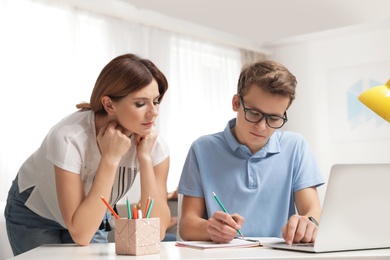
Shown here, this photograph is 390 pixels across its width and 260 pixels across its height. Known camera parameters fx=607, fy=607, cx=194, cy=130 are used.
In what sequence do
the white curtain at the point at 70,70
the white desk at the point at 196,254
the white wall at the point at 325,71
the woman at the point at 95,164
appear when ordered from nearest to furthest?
the white desk at the point at 196,254, the woman at the point at 95,164, the white curtain at the point at 70,70, the white wall at the point at 325,71

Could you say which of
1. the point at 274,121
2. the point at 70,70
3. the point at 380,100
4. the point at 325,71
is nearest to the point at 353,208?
the point at 380,100

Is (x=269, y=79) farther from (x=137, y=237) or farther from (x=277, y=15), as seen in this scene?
(x=277, y=15)

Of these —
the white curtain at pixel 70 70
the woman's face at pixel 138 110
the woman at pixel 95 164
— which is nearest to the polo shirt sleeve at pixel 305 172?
the woman at pixel 95 164

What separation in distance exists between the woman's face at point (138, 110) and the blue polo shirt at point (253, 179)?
320 mm

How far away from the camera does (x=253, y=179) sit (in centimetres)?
219

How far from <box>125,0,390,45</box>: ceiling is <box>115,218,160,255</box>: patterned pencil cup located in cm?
500

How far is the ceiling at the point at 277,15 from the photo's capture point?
21.7ft

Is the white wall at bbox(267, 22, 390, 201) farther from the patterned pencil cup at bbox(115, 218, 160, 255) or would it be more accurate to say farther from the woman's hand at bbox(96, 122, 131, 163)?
the patterned pencil cup at bbox(115, 218, 160, 255)

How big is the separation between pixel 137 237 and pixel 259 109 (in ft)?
2.46

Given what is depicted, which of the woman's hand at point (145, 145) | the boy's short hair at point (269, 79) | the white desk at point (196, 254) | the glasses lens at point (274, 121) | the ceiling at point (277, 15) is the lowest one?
the white desk at point (196, 254)

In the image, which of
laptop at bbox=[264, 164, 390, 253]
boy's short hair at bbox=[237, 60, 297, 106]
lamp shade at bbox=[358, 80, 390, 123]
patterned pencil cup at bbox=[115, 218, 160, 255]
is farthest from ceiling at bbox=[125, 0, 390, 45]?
laptop at bbox=[264, 164, 390, 253]

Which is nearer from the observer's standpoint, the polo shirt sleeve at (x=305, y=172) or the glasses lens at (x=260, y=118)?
the glasses lens at (x=260, y=118)

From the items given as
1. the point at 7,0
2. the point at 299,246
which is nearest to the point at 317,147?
the point at 7,0

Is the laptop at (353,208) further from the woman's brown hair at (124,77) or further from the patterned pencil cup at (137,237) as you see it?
the woman's brown hair at (124,77)
